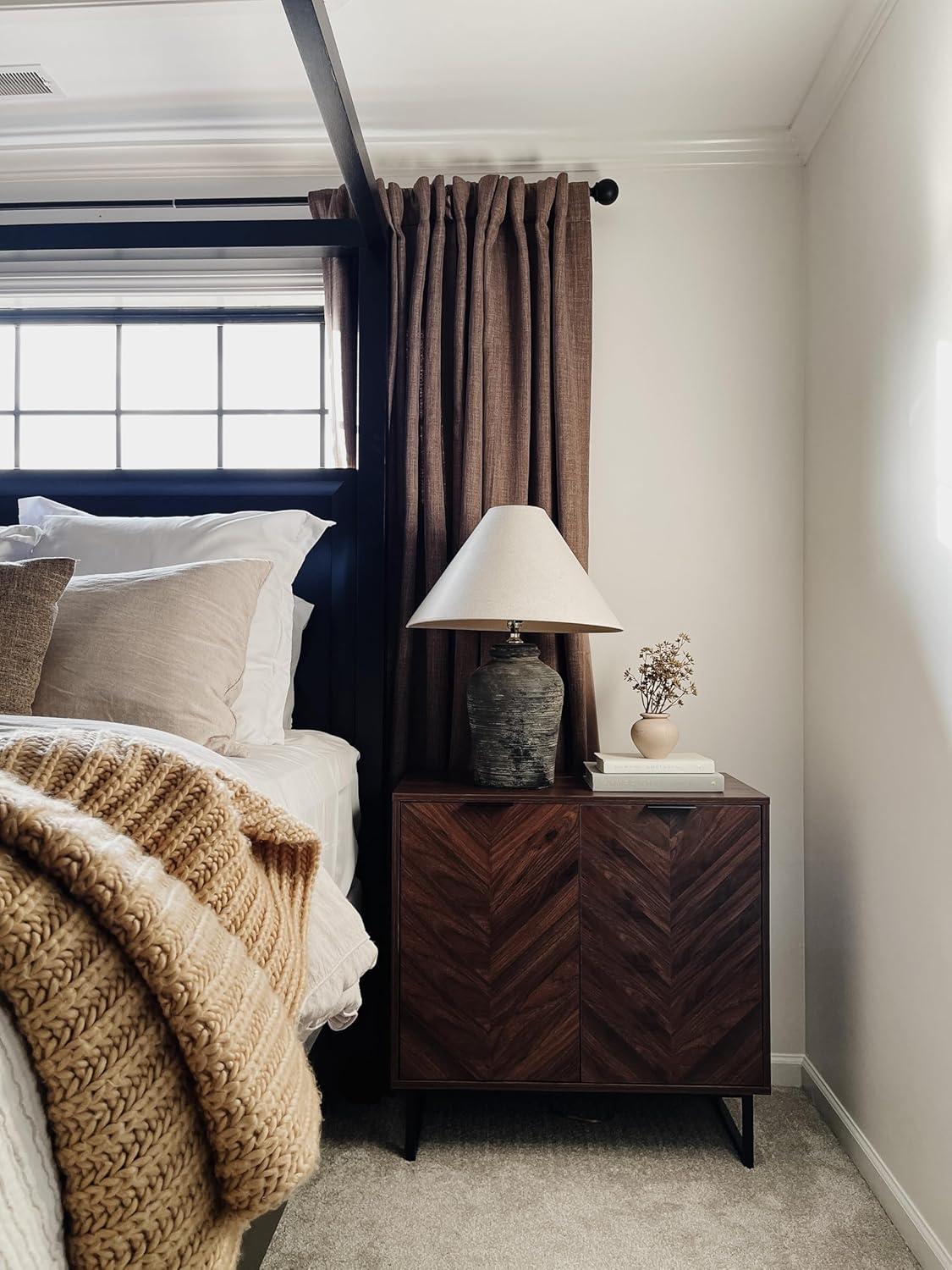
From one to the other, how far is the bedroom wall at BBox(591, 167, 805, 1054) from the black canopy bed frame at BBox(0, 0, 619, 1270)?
62cm

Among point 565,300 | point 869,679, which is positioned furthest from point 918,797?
point 565,300

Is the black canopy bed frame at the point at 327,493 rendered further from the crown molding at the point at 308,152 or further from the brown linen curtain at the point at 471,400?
the crown molding at the point at 308,152

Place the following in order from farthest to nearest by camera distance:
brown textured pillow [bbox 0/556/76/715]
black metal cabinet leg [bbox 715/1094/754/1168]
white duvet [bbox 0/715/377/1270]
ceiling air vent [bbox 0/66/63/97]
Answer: ceiling air vent [bbox 0/66/63/97]
black metal cabinet leg [bbox 715/1094/754/1168]
brown textured pillow [bbox 0/556/76/715]
white duvet [bbox 0/715/377/1270]

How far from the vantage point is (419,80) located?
7.59ft

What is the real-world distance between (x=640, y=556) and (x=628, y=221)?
0.92 meters

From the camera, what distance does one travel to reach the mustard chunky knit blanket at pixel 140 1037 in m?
0.64

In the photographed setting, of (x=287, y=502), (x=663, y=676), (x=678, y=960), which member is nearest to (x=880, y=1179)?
(x=678, y=960)

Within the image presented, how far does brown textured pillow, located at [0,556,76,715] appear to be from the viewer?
1.51 metres

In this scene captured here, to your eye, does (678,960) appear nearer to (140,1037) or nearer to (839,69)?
(140,1037)

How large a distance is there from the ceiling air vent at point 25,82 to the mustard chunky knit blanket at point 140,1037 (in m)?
2.19

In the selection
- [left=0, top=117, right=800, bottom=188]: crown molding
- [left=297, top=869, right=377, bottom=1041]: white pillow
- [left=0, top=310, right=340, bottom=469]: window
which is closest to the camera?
[left=297, top=869, right=377, bottom=1041]: white pillow

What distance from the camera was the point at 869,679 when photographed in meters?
2.00

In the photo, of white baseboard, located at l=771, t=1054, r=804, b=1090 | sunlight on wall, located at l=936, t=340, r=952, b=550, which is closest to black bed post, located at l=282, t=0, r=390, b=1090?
white baseboard, located at l=771, t=1054, r=804, b=1090

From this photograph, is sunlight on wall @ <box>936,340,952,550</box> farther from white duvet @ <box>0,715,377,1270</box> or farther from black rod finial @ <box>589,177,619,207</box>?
white duvet @ <box>0,715,377,1270</box>
